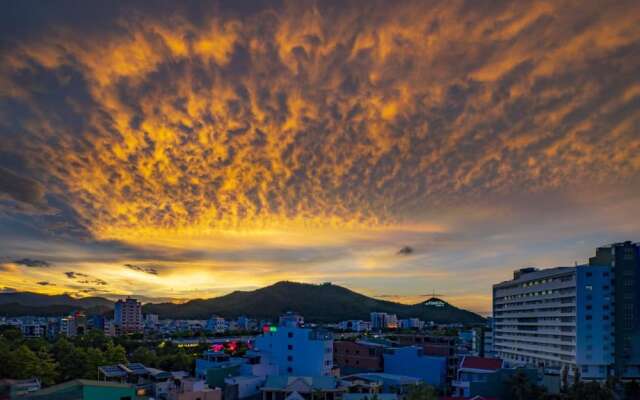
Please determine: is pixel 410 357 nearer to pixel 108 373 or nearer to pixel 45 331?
pixel 108 373

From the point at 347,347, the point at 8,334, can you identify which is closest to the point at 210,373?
the point at 347,347

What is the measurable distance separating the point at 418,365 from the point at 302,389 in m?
21.3

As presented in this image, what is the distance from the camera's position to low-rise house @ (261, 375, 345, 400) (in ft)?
147

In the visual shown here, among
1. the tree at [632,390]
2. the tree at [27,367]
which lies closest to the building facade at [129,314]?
the tree at [27,367]

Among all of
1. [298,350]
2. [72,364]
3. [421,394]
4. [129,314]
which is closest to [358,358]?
[298,350]

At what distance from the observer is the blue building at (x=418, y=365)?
60.9 meters

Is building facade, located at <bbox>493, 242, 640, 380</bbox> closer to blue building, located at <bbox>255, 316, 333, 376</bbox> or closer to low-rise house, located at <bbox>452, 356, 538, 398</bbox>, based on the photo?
low-rise house, located at <bbox>452, 356, 538, 398</bbox>

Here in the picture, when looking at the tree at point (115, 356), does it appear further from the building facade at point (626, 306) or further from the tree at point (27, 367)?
the building facade at point (626, 306)

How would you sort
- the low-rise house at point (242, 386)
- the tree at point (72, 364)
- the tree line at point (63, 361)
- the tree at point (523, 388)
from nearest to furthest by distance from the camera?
the tree at point (523, 388)
the low-rise house at point (242, 386)
the tree line at point (63, 361)
the tree at point (72, 364)

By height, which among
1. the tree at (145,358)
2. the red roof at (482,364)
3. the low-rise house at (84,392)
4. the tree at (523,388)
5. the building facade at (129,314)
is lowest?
the building facade at (129,314)

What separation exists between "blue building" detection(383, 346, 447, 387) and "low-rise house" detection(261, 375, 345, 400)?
16923 mm

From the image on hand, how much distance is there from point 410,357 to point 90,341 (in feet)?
152

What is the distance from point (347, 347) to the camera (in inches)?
2638

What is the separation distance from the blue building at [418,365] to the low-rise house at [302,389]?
55.5 feet
